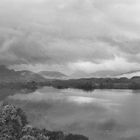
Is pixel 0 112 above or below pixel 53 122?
above

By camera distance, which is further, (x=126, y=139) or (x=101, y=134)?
(x=101, y=134)

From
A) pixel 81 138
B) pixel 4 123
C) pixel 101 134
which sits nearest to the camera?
pixel 4 123

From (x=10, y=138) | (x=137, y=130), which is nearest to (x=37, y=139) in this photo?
(x=10, y=138)

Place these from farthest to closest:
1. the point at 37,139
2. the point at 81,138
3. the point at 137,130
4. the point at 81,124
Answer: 1. the point at 81,124
2. the point at 137,130
3. the point at 81,138
4. the point at 37,139

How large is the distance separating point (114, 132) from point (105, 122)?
1363 cm

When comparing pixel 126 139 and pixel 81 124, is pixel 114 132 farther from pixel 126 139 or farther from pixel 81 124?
pixel 81 124

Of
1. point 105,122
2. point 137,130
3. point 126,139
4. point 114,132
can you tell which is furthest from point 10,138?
point 105,122

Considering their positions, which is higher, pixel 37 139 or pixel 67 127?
pixel 37 139

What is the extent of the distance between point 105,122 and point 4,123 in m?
54.1

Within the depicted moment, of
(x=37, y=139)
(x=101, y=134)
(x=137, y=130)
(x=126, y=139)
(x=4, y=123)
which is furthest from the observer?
(x=137, y=130)

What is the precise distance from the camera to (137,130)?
68500 mm

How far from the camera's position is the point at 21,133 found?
29.4 metres

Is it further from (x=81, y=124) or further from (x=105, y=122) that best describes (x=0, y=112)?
(x=105, y=122)

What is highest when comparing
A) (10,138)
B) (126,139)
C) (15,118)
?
(15,118)
